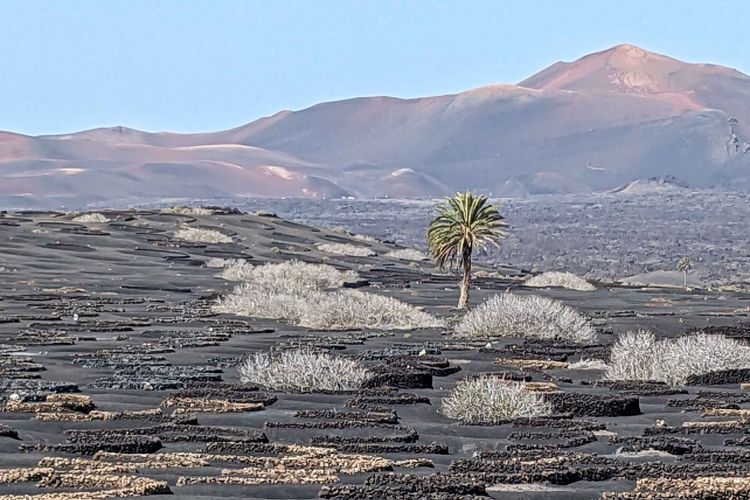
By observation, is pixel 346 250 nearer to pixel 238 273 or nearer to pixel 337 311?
pixel 238 273

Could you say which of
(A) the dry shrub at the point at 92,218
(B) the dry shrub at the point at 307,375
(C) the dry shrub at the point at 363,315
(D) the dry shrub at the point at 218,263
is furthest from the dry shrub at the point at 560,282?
(B) the dry shrub at the point at 307,375

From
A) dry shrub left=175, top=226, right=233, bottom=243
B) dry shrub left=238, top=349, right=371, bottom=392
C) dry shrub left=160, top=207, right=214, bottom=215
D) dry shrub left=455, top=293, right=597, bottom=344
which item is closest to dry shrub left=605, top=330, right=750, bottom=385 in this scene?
dry shrub left=238, top=349, right=371, bottom=392

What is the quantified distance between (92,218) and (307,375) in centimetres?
6176

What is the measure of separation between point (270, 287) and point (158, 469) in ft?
101

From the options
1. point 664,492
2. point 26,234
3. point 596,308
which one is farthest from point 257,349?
point 26,234

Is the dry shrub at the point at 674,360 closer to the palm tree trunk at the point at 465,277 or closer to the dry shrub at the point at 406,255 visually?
the palm tree trunk at the point at 465,277

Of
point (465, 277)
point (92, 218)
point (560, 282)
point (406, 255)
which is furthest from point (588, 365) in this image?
point (92, 218)

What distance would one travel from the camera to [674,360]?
22156 mm

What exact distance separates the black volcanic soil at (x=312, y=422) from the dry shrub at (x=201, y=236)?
3531 centimetres

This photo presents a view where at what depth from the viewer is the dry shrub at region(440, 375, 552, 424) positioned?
1645cm

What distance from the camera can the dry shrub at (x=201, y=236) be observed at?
239ft

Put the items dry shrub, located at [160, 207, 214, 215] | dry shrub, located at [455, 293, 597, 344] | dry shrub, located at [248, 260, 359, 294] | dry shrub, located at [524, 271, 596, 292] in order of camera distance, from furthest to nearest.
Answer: dry shrub, located at [160, 207, 214, 215] → dry shrub, located at [524, 271, 596, 292] → dry shrub, located at [248, 260, 359, 294] → dry shrub, located at [455, 293, 597, 344]

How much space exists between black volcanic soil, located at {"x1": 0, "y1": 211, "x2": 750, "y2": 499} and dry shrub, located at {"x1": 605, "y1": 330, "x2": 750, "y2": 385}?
601 mm

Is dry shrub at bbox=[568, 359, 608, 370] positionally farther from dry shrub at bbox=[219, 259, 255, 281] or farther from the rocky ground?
the rocky ground
